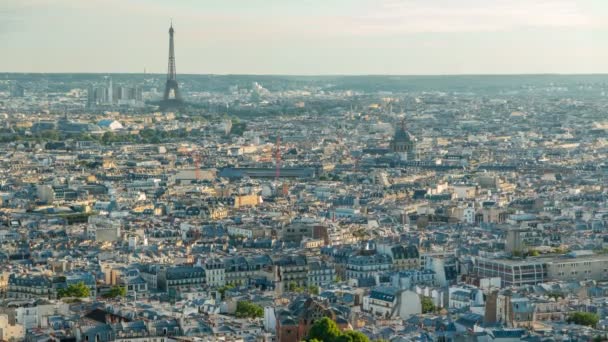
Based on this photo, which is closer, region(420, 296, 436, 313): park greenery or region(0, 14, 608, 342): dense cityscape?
region(0, 14, 608, 342): dense cityscape

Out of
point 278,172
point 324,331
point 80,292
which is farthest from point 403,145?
point 324,331

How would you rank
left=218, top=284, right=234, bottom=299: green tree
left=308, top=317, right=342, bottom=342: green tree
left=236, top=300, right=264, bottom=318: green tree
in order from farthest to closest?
1. left=218, top=284, right=234, bottom=299: green tree
2. left=236, top=300, right=264, bottom=318: green tree
3. left=308, top=317, right=342, bottom=342: green tree

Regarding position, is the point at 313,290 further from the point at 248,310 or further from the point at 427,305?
the point at 248,310

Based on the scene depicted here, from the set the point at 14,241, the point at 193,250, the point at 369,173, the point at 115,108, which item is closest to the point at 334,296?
the point at 193,250

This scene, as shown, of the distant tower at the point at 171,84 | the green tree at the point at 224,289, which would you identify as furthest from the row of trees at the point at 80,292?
the distant tower at the point at 171,84

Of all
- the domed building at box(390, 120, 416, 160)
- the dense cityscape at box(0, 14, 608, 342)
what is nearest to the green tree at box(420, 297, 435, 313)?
the dense cityscape at box(0, 14, 608, 342)

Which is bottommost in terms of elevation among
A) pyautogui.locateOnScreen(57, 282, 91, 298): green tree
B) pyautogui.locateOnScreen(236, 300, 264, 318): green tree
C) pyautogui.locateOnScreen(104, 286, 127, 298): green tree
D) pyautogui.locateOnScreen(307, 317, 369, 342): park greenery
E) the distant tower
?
the distant tower

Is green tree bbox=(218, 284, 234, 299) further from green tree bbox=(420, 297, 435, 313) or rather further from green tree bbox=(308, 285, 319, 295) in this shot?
green tree bbox=(420, 297, 435, 313)
